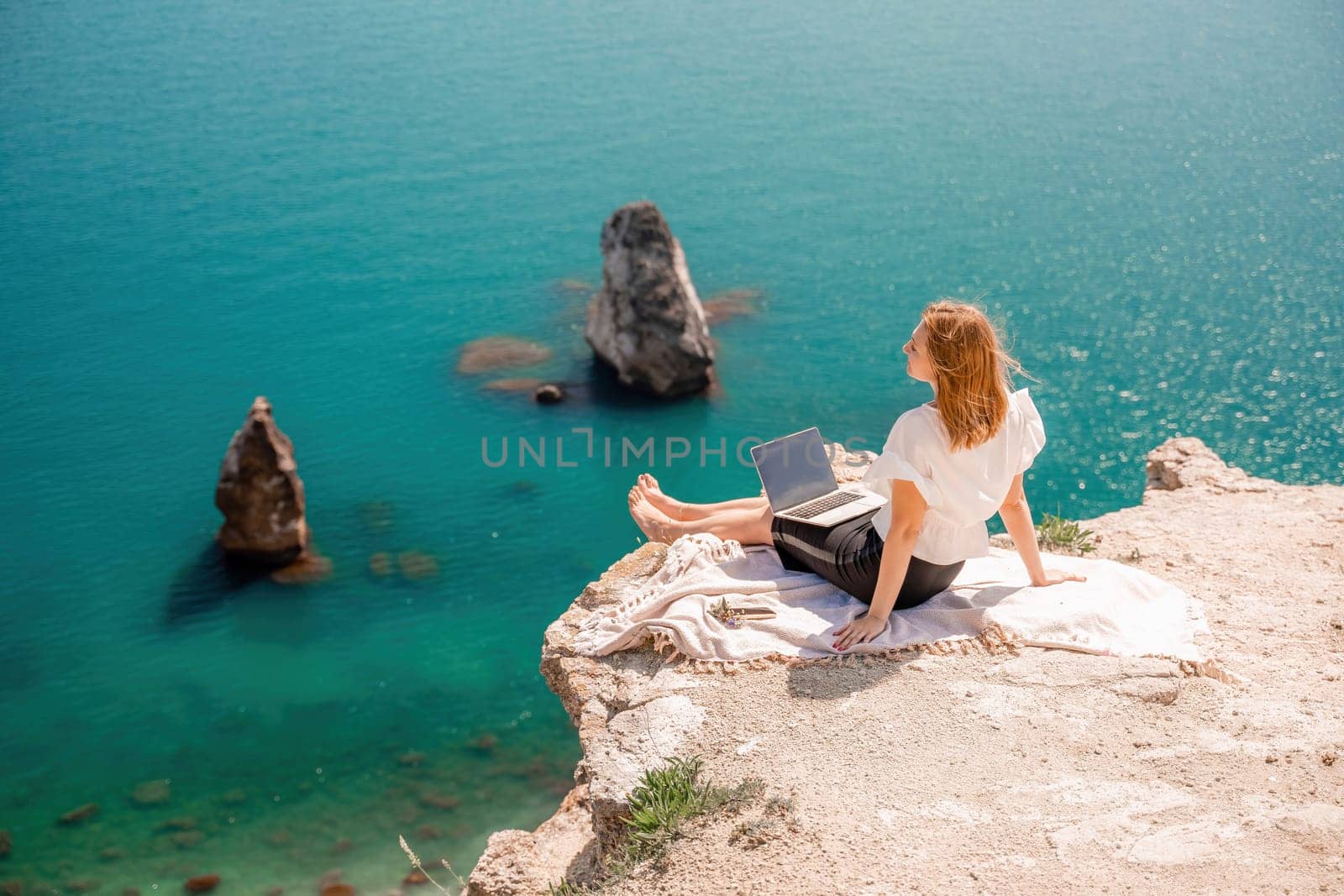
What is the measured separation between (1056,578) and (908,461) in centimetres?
178

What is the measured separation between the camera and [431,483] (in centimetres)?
2089

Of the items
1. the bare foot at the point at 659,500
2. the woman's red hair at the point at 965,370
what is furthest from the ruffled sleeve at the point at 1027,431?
the bare foot at the point at 659,500

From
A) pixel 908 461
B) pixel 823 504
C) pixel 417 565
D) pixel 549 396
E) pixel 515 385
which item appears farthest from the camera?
pixel 515 385

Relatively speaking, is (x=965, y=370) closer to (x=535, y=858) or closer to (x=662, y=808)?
(x=662, y=808)

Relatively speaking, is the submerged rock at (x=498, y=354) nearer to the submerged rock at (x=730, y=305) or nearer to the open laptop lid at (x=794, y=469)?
the submerged rock at (x=730, y=305)

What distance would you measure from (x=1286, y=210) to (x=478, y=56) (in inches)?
1045

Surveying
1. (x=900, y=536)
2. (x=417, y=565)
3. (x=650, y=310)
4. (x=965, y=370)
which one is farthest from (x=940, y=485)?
(x=650, y=310)

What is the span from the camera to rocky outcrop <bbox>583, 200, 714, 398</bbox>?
2230 centimetres

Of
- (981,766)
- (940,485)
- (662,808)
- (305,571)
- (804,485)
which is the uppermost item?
(940,485)

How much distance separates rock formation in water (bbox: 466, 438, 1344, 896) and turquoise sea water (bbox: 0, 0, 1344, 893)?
13.2 ft

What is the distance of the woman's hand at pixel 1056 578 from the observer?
Answer: 792 centimetres

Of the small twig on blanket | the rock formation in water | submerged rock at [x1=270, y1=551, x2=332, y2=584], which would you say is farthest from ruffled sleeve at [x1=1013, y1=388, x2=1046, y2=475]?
submerged rock at [x1=270, y1=551, x2=332, y2=584]

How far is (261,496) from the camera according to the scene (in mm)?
18344

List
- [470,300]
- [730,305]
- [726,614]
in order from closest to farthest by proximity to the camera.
A: 1. [726,614]
2. [730,305]
3. [470,300]
